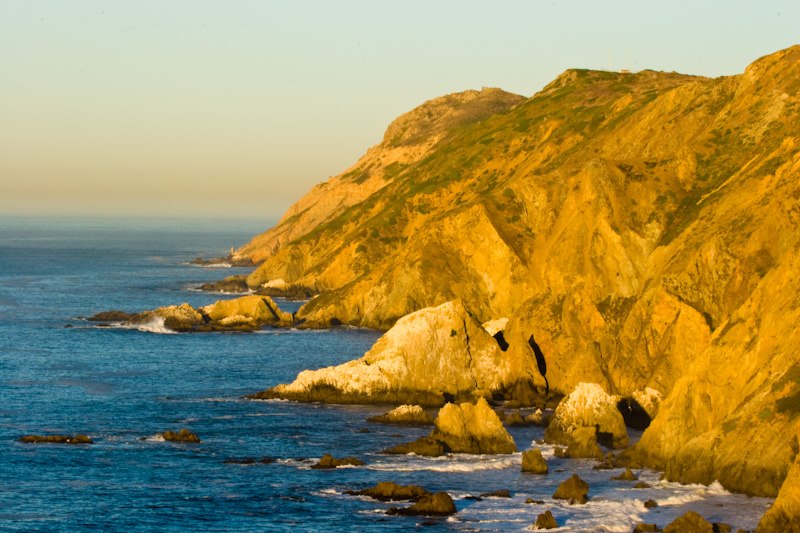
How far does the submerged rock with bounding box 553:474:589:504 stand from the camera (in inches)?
2172

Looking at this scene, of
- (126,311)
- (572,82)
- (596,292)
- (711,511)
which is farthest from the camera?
(572,82)

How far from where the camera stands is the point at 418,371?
285ft

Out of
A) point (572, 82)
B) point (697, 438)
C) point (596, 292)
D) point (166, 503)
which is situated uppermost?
point (572, 82)

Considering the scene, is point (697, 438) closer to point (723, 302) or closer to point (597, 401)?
point (597, 401)

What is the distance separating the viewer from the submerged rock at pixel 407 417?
255ft

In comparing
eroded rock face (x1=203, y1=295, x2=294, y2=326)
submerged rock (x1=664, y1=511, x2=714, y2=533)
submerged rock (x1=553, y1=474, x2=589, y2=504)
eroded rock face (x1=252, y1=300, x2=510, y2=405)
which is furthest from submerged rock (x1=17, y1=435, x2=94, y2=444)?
eroded rock face (x1=203, y1=295, x2=294, y2=326)

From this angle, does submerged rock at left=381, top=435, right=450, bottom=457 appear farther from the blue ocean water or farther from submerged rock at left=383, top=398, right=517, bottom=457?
the blue ocean water

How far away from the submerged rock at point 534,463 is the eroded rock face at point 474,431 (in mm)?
4519

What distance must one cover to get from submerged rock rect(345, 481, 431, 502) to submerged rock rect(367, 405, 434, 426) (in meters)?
19.9

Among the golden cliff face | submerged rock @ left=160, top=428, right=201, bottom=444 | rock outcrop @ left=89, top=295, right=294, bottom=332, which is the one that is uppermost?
the golden cliff face

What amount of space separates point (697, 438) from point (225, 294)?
138209 mm

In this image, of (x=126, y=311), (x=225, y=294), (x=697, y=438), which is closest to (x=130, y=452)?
(x=697, y=438)

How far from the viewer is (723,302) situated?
3039 inches

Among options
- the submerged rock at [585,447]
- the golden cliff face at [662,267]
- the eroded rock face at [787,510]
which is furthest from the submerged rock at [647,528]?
the submerged rock at [585,447]
